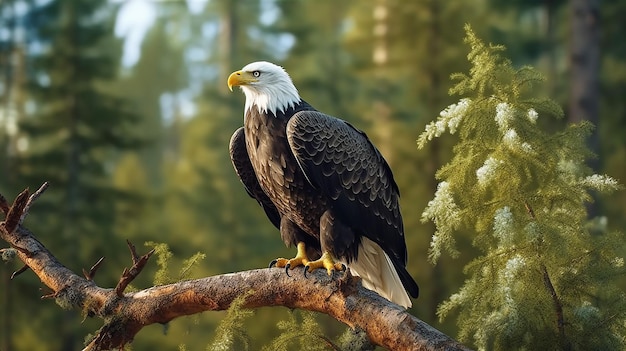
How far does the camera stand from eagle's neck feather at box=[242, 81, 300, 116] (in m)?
5.33

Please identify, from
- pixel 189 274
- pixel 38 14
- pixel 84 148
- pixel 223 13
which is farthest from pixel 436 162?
pixel 223 13

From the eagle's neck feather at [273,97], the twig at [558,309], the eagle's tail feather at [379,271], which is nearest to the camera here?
the twig at [558,309]

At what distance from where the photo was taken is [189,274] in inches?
191

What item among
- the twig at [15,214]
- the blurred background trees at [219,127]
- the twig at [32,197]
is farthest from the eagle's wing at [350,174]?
the blurred background trees at [219,127]

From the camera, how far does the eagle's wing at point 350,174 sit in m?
5.14

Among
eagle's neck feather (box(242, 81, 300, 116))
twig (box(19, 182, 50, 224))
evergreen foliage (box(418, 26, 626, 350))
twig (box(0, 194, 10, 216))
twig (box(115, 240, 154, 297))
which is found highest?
eagle's neck feather (box(242, 81, 300, 116))

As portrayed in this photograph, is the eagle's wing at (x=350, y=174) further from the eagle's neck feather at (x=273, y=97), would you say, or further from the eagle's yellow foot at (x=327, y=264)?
the eagle's yellow foot at (x=327, y=264)

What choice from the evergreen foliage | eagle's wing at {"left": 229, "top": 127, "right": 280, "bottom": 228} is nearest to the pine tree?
eagle's wing at {"left": 229, "top": 127, "right": 280, "bottom": 228}

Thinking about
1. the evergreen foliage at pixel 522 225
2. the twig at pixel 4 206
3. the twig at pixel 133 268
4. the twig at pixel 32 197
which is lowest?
the twig at pixel 133 268

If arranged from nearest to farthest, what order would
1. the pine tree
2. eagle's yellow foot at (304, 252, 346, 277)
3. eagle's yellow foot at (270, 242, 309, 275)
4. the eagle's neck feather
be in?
eagle's yellow foot at (270, 242, 309, 275) → eagle's yellow foot at (304, 252, 346, 277) → the eagle's neck feather → the pine tree

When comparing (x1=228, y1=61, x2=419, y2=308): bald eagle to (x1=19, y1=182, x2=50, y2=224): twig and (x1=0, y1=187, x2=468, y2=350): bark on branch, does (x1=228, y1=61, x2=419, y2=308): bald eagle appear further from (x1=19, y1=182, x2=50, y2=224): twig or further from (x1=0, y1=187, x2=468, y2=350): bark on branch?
Result: (x1=19, y1=182, x2=50, y2=224): twig

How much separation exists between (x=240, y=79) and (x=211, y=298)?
1.52 metres

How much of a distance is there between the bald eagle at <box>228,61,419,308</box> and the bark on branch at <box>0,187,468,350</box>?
1.34 ft

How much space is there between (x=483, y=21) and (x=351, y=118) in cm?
294
